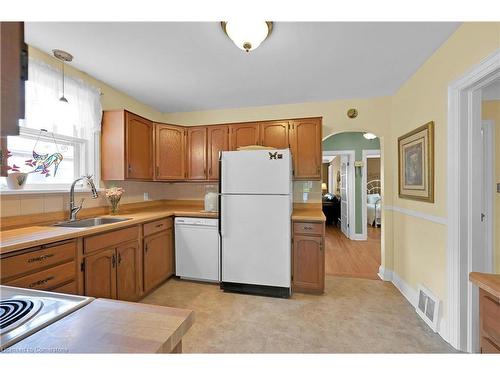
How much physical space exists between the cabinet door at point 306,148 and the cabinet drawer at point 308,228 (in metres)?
0.71

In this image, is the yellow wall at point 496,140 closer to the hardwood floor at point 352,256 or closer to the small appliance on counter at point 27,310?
the hardwood floor at point 352,256

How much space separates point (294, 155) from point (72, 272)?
255cm

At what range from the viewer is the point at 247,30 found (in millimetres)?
1519

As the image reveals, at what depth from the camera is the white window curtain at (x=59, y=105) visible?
75.4 inches

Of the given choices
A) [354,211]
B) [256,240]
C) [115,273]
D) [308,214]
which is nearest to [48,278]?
[115,273]

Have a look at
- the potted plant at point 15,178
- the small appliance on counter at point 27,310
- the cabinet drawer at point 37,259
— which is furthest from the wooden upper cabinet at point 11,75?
the potted plant at point 15,178

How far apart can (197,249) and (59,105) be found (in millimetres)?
2034

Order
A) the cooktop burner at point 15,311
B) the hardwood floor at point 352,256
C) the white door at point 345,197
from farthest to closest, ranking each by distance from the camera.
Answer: the white door at point 345,197, the hardwood floor at point 352,256, the cooktop burner at point 15,311

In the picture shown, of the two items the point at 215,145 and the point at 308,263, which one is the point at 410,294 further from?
the point at 215,145

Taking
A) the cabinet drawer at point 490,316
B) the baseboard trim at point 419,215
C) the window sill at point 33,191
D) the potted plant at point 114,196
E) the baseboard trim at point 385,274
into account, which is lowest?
the baseboard trim at point 385,274

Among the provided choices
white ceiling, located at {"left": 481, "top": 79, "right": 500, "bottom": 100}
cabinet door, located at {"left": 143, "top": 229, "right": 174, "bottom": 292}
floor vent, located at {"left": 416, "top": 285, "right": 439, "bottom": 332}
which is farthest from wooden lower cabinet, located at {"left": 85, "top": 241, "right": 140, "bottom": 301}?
white ceiling, located at {"left": 481, "top": 79, "right": 500, "bottom": 100}
